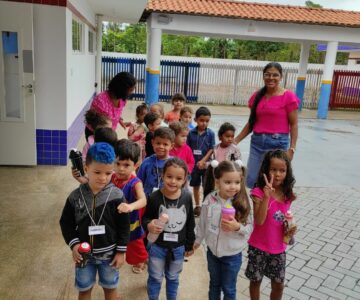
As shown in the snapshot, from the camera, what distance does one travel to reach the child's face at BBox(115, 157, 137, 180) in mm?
2641

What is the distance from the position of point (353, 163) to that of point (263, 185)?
6225 mm

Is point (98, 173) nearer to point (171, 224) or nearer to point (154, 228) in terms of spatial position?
point (154, 228)

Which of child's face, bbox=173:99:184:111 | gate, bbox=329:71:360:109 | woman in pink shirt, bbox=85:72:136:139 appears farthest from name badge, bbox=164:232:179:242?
gate, bbox=329:71:360:109

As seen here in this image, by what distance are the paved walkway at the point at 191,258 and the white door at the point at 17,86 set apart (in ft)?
1.06

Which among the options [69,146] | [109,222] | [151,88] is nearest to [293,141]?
[109,222]

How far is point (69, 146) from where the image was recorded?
6.20 meters

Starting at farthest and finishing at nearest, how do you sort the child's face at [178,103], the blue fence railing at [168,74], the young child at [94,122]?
the blue fence railing at [168,74], the child's face at [178,103], the young child at [94,122]

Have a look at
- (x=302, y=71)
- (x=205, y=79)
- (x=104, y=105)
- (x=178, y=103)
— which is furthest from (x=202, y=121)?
(x=205, y=79)

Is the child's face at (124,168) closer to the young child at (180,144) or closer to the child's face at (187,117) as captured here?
the young child at (180,144)

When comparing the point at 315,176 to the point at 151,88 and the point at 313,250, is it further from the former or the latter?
the point at 151,88

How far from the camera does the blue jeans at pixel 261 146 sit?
3766mm

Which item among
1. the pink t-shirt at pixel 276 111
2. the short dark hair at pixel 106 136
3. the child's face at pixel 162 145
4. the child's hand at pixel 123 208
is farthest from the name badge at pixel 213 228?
the pink t-shirt at pixel 276 111

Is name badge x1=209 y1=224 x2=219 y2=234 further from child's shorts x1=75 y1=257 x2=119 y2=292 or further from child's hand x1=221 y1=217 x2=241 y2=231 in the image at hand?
child's shorts x1=75 y1=257 x2=119 y2=292

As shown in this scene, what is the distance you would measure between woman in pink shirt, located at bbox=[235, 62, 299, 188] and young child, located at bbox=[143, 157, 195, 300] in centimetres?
152
